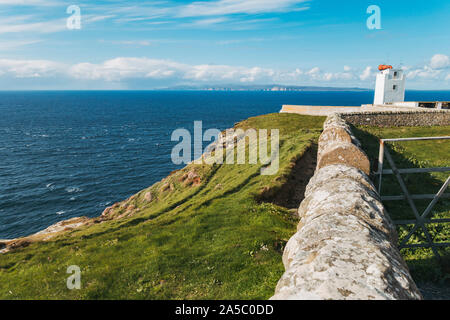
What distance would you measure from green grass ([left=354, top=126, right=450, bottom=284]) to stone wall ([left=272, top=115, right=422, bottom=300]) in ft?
13.7

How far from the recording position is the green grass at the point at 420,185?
32.8 feet

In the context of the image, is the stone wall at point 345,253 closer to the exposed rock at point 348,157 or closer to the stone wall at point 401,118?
the exposed rock at point 348,157

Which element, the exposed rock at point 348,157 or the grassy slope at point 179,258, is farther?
the exposed rock at point 348,157

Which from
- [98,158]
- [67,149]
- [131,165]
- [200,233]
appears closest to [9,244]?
[200,233]

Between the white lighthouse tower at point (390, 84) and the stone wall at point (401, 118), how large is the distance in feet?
123

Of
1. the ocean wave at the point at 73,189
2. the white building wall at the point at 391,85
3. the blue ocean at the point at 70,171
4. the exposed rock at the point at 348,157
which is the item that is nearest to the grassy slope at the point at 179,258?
the exposed rock at the point at 348,157

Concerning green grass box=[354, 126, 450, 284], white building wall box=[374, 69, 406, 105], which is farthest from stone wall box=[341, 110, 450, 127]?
white building wall box=[374, 69, 406, 105]

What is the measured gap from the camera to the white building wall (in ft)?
227

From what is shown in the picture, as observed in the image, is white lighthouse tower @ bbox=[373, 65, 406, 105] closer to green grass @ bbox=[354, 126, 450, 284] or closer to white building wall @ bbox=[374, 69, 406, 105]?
white building wall @ bbox=[374, 69, 406, 105]

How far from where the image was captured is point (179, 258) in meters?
11.4

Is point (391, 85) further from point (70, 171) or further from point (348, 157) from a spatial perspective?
point (70, 171)

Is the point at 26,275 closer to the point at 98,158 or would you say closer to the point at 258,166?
the point at 258,166

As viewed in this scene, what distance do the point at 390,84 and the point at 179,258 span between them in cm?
7550

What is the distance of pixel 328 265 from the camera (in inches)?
190
